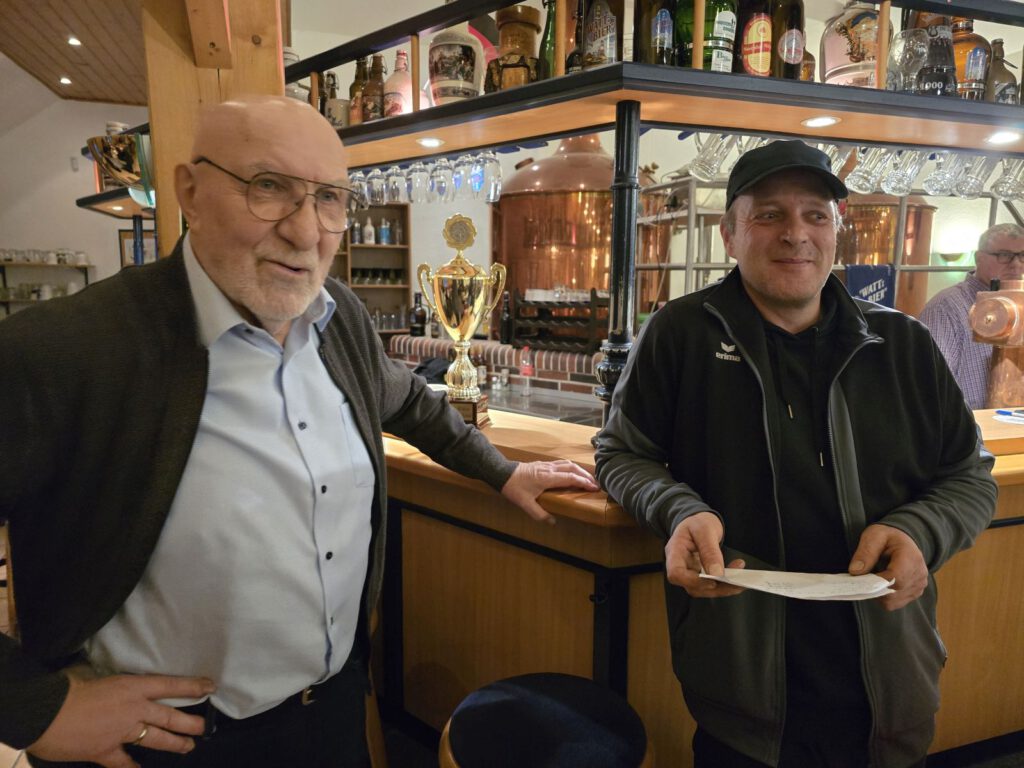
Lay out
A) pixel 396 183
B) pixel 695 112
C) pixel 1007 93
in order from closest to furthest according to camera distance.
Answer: pixel 695 112
pixel 1007 93
pixel 396 183

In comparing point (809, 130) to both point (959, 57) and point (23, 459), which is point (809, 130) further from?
point (23, 459)

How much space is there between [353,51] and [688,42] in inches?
43.8

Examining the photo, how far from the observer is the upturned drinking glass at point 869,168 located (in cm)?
236

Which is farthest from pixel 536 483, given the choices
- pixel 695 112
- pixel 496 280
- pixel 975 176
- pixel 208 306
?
pixel 975 176

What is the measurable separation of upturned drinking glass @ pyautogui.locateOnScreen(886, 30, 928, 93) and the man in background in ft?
4.64

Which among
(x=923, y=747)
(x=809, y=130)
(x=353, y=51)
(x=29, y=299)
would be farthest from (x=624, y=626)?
(x=29, y=299)

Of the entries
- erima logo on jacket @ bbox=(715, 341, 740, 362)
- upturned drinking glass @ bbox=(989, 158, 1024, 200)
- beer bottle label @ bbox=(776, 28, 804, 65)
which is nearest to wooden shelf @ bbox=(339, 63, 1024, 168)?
beer bottle label @ bbox=(776, 28, 804, 65)

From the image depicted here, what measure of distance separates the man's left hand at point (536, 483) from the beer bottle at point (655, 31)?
3.45ft

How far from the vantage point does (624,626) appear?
61.7 inches

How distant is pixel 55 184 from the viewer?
809cm

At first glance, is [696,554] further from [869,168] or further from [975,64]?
[869,168]

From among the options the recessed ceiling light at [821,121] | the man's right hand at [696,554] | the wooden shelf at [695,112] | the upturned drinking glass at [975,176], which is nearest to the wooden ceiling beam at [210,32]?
the wooden shelf at [695,112]

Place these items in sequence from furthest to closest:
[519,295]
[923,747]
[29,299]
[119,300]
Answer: [29,299] → [519,295] → [923,747] → [119,300]

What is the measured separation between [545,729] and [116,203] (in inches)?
164
